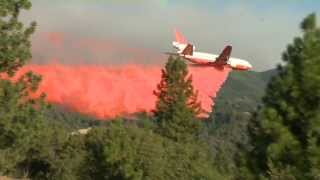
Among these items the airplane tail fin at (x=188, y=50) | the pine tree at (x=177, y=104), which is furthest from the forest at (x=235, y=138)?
the pine tree at (x=177, y=104)

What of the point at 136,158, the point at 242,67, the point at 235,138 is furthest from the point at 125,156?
the point at 235,138

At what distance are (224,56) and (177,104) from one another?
55.0 feet

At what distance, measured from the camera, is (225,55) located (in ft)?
417

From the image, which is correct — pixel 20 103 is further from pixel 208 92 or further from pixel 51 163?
pixel 208 92

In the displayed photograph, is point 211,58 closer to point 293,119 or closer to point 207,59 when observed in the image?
point 207,59

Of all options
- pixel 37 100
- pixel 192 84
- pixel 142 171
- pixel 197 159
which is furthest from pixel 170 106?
pixel 37 100

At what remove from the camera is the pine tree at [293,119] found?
34781mm

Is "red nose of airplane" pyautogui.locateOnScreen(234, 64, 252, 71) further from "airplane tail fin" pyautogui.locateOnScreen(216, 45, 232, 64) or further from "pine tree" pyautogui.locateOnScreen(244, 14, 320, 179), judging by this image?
"pine tree" pyautogui.locateOnScreen(244, 14, 320, 179)

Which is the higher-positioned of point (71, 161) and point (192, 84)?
point (192, 84)

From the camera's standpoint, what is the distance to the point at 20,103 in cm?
5531

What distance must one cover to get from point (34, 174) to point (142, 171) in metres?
29.9

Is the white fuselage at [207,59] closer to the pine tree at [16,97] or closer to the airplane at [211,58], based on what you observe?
the airplane at [211,58]

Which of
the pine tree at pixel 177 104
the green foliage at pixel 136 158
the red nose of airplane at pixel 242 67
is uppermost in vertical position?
the red nose of airplane at pixel 242 67

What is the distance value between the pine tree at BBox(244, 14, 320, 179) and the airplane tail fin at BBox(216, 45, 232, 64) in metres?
86.2
